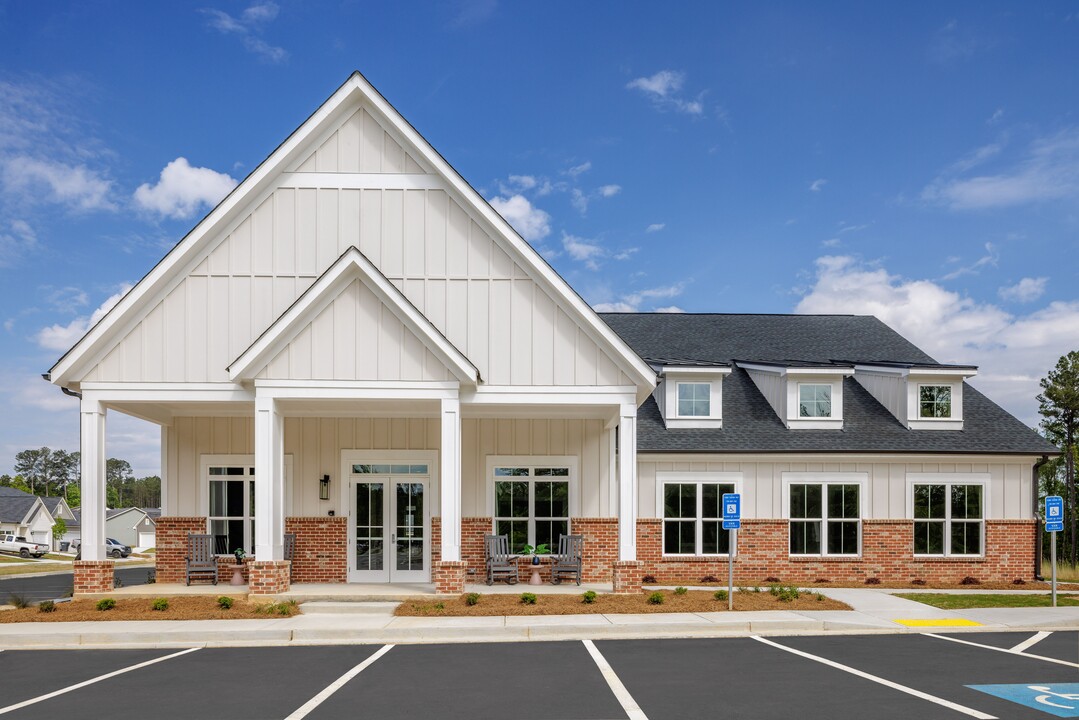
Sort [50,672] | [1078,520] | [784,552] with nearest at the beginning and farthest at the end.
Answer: [50,672], [784,552], [1078,520]

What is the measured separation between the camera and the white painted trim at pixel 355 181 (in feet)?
55.3

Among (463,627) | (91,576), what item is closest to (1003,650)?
(463,627)

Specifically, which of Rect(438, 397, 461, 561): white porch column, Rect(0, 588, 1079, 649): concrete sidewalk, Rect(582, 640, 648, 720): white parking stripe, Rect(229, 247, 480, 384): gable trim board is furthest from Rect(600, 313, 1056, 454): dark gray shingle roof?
Rect(582, 640, 648, 720): white parking stripe

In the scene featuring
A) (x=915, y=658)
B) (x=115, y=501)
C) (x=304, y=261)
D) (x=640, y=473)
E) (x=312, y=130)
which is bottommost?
(x=115, y=501)

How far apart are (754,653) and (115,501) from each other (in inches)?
5658

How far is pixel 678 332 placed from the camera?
85.7ft

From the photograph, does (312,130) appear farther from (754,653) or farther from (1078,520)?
(1078,520)

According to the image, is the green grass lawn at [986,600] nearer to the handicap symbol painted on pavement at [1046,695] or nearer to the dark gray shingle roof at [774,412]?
the dark gray shingle roof at [774,412]

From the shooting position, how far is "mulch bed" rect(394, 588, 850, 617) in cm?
1442

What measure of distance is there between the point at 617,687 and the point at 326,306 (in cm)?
893

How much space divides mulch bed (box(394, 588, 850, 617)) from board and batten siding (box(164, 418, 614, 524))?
11.7 feet

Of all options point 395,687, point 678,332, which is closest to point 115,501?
point 678,332

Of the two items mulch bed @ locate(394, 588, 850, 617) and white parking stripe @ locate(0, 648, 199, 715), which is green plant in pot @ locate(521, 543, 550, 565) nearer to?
mulch bed @ locate(394, 588, 850, 617)

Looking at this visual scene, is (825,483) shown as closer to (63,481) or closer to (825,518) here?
(825,518)
